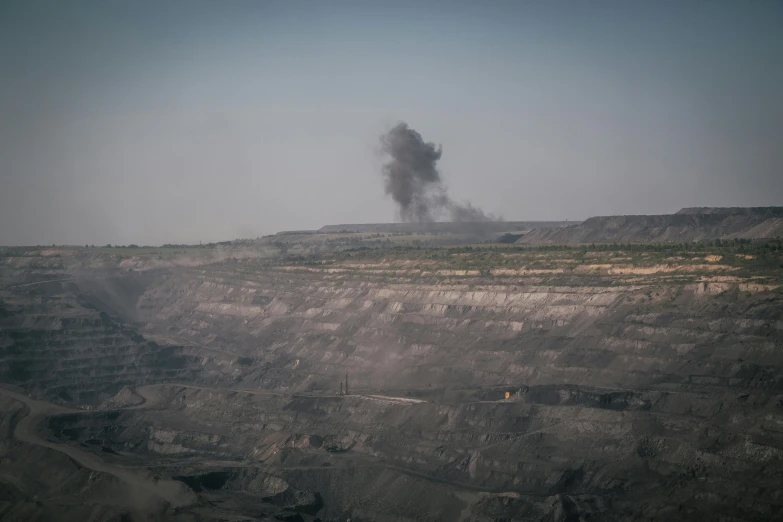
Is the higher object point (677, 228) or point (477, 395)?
point (677, 228)

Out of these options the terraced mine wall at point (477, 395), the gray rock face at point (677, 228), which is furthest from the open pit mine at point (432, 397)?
the gray rock face at point (677, 228)

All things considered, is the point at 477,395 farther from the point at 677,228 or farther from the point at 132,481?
→ the point at 677,228

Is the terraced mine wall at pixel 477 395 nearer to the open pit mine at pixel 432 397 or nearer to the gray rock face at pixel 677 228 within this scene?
the open pit mine at pixel 432 397

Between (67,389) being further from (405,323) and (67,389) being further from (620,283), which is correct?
(620,283)

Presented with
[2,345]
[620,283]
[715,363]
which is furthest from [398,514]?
[2,345]

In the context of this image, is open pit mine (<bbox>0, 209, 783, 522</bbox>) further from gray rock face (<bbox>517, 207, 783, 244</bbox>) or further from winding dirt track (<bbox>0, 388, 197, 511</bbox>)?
gray rock face (<bbox>517, 207, 783, 244</bbox>)

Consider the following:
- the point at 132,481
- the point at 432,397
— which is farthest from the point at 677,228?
the point at 132,481
